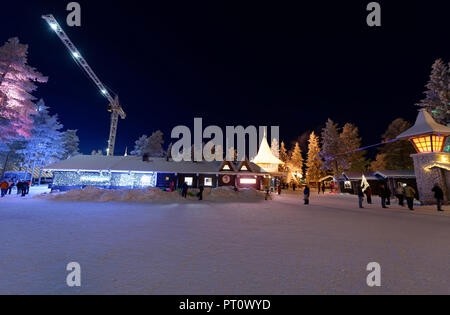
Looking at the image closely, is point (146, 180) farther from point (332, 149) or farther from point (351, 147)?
point (351, 147)

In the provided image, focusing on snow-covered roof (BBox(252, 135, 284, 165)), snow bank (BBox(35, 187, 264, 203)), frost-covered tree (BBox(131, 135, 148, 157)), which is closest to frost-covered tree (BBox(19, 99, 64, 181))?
frost-covered tree (BBox(131, 135, 148, 157))

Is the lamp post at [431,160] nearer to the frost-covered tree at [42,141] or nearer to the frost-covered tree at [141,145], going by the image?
the frost-covered tree at [42,141]

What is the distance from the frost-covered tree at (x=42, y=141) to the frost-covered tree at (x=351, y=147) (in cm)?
5365

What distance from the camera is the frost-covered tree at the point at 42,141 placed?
30.6m

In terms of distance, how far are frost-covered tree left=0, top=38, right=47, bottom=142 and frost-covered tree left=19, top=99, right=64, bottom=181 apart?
1442 cm

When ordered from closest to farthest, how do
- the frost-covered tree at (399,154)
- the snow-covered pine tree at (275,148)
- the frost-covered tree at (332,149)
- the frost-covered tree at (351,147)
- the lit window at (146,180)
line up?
the lit window at (146,180), the frost-covered tree at (399,154), the frost-covered tree at (332,149), the frost-covered tree at (351,147), the snow-covered pine tree at (275,148)

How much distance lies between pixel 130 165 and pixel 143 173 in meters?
2.22

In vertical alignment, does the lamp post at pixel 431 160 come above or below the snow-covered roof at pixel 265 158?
below

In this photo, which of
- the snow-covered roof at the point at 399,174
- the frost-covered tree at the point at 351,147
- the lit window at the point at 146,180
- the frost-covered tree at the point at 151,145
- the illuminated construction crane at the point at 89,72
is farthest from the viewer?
the frost-covered tree at the point at 151,145

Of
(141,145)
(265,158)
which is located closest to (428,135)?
(265,158)

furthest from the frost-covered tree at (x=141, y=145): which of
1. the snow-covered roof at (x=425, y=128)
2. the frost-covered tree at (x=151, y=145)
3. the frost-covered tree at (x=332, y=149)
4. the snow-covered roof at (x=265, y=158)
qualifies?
the snow-covered roof at (x=425, y=128)

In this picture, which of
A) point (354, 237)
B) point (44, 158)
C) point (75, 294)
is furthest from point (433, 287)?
point (44, 158)

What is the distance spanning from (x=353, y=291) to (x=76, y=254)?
17.4ft

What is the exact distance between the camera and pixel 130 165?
26578 mm
